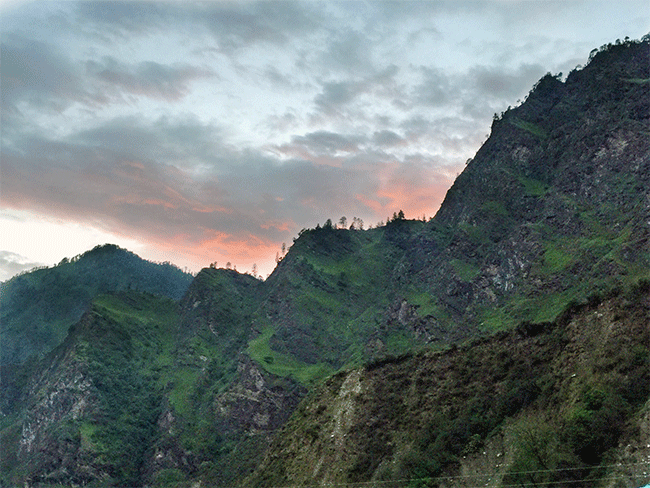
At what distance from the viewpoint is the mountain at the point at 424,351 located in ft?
194

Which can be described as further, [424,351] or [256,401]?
[256,401]

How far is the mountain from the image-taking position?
194ft

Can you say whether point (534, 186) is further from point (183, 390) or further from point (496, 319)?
point (183, 390)

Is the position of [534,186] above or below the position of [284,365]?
above

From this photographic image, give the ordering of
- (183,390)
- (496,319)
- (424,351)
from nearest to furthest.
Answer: (424,351) < (496,319) < (183,390)

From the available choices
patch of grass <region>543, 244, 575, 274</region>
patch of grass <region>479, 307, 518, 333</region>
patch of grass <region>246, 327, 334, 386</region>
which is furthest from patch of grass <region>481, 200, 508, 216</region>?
patch of grass <region>246, 327, 334, 386</region>

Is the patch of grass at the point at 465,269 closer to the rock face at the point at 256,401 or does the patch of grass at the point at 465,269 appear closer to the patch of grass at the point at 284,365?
the patch of grass at the point at 284,365

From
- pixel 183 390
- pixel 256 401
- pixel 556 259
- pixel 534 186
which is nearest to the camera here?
pixel 556 259

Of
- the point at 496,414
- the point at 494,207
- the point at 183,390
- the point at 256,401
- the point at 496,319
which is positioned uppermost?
the point at 494,207

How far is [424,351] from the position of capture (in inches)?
3543

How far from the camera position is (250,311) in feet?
583

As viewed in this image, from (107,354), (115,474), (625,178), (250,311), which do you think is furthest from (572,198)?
(107,354)

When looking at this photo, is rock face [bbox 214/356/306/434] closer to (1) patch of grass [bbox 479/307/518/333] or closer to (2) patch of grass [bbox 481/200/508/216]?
(1) patch of grass [bbox 479/307/518/333]

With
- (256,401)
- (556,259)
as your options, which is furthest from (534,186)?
(256,401)
